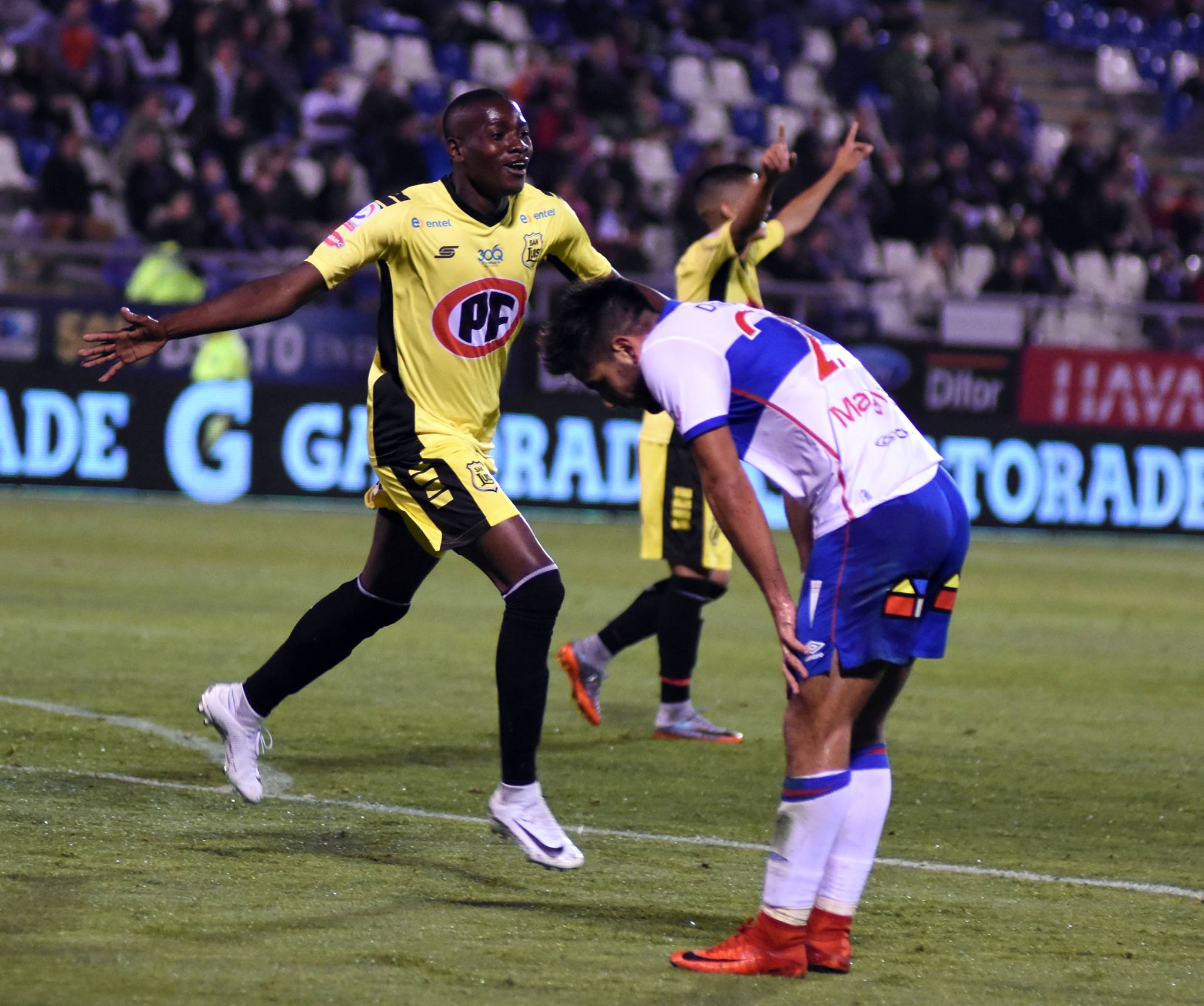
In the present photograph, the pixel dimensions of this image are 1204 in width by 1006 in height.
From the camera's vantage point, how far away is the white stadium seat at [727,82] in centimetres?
2297

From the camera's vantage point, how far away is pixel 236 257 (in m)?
16.1

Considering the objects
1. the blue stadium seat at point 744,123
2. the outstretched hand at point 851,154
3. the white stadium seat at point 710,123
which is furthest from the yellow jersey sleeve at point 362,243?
the blue stadium seat at point 744,123

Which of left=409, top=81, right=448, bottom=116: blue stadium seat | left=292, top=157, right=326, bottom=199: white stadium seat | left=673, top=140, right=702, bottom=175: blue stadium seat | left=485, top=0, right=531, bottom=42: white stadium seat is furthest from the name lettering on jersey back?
left=485, top=0, right=531, bottom=42: white stadium seat

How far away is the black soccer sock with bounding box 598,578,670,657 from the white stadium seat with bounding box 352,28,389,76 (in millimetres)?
14036

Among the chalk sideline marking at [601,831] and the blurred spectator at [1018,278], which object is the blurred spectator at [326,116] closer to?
the blurred spectator at [1018,278]

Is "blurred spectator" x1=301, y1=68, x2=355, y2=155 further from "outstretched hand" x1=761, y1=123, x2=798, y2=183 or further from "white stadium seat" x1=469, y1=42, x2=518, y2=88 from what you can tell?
"outstretched hand" x1=761, y1=123, x2=798, y2=183

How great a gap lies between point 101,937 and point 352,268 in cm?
208

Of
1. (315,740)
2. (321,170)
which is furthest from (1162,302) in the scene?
(315,740)

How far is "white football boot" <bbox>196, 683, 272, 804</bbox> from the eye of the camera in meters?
5.66

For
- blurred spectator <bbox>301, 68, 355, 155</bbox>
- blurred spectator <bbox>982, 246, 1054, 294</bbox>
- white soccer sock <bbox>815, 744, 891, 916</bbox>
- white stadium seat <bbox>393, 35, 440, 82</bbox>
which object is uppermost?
white stadium seat <bbox>393, 35, 440, 82</bbox>

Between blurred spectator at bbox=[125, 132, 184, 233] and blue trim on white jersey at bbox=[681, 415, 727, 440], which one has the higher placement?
blurred spectator at bbox=[125, 132, 184, 233]

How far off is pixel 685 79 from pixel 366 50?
426 centimetres

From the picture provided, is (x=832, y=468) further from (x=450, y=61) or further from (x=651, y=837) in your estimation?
(x=450, y=61)

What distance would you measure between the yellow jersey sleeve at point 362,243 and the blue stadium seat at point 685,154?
619 inches
